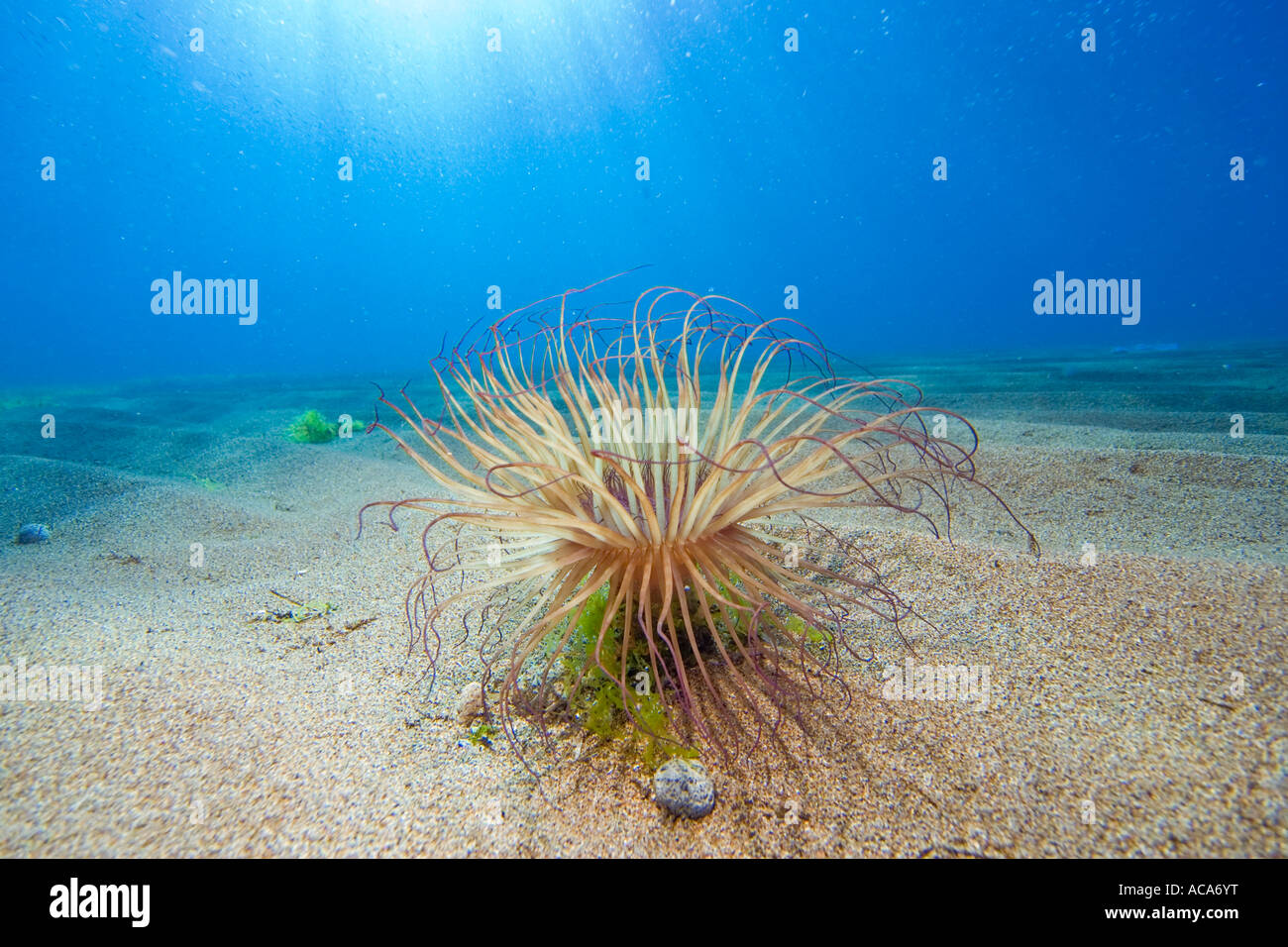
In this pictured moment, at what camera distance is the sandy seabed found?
1.50 m

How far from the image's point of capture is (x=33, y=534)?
4227 millimetres

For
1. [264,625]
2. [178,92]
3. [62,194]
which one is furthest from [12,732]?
[62,194]

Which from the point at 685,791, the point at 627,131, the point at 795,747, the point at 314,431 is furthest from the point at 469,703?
the point at 627,131

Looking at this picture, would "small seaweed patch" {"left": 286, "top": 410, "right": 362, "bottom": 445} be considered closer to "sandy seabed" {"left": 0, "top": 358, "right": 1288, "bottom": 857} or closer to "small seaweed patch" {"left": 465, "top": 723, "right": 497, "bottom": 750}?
"sandy seabed" {"left": 0, "top": 358, "right": 1288, "bottom": 857}

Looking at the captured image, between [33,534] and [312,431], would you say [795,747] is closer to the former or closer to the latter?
[33,534]

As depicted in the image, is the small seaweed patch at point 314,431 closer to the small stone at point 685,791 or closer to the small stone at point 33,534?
the small stone at point 33,534

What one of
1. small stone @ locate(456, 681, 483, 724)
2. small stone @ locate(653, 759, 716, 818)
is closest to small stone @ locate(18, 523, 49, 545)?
small stone @ locate(456, 681, 483, 724)

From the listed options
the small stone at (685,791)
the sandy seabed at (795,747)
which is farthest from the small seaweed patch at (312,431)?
the small stone at (685,791)

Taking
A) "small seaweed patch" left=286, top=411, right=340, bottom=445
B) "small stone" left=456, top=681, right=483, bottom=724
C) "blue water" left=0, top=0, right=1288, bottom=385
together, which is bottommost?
"small stone" left=456, top=681, right=483, bottom=724

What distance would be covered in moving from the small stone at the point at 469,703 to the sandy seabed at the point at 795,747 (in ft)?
0.14

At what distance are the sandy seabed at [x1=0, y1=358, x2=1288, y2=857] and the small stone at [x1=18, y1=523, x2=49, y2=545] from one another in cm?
91

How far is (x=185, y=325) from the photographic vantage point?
443 feet

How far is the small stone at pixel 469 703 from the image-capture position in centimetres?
209
